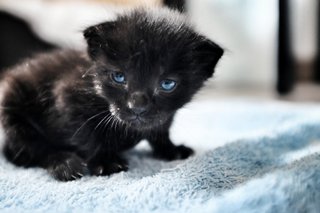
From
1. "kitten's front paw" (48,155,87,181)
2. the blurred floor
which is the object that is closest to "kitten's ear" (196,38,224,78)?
"kitten's front paw" (48,155,87,181)

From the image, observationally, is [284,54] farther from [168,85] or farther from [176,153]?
[168,85]

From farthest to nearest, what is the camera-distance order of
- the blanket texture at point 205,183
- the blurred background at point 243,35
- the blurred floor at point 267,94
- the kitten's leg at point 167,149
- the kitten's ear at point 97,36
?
the blurred background at point 243,35
the blurred floor at point 267,94
the kitten's leg at point 167,149
the kitten's ear at point 97,36
the blanket texture at point 205,183

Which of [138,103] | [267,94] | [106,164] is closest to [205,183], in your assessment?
[138,103]

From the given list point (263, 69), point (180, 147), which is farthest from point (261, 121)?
point (263, 69)

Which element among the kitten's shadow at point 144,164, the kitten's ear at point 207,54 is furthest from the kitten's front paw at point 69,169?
the kitten's ear at point 207,54

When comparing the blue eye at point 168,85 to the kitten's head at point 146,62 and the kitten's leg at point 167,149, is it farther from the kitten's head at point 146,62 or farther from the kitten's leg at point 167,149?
the kitten's leg at point 167,149

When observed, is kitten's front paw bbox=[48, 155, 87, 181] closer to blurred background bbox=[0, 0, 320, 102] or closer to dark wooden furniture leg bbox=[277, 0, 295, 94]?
blurred background bbox=[0, 0, 320, 102]
